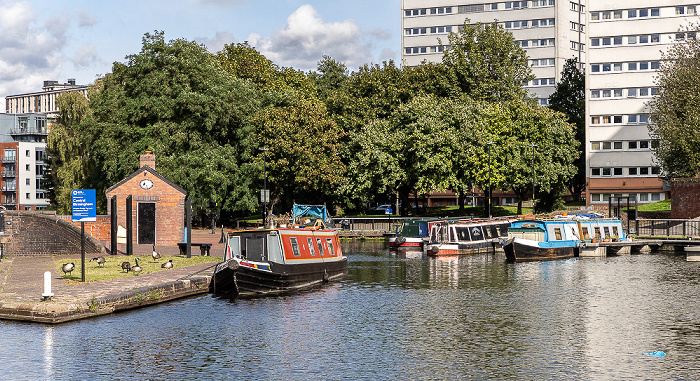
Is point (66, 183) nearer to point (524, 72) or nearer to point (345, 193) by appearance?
point (345, 193)

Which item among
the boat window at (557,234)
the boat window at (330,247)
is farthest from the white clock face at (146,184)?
the boat window at (557,234)

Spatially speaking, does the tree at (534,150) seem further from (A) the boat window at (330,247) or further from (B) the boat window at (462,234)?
(A) the boat window at (330,247)

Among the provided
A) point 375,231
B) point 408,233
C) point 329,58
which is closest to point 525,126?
point 375,231

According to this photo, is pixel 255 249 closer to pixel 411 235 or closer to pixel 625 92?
pixel 411 235

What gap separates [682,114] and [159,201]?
51.6 m

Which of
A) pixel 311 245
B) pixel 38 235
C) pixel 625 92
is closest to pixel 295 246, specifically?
pixel 311 245

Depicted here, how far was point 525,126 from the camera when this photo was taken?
86062 mm

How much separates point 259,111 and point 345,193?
12.1 metres

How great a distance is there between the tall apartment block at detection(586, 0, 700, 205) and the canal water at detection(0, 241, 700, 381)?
68.0m

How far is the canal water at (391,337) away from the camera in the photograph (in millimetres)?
19391

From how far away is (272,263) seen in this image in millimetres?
33969

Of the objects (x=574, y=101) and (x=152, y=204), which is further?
(x=574, y=101)

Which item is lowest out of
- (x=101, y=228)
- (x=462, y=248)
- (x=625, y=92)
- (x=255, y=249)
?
(x=462, y=248)

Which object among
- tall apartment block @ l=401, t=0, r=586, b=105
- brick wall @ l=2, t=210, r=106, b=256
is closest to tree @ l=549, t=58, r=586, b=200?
tall apartment block @ l=401, t=0, r=586, b=105
